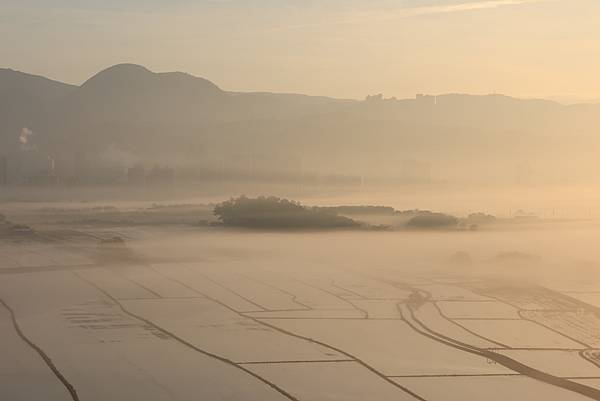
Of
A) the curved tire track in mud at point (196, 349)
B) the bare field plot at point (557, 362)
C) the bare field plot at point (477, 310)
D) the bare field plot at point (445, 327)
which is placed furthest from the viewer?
the bare field plot at point (477, 310)

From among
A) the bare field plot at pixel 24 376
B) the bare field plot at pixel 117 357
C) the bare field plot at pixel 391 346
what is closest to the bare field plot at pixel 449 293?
the bare field plot at pixel 391 346

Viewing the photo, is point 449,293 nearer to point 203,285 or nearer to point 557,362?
point 203,285

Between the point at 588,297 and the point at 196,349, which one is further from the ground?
the point at 588,297

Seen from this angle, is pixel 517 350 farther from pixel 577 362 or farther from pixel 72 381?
pixel 72 381

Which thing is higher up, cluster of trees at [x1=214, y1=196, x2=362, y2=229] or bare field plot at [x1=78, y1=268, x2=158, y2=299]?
cluster of trees at [x1=214, y1=196, x2=362, y2=229]

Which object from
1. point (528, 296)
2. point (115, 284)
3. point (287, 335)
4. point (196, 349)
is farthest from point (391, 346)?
point (115, 284)

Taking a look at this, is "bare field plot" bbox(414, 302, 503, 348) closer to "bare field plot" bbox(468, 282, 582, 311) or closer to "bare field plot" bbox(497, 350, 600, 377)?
"bare field plot" bbox(497, 350, 600, 377)

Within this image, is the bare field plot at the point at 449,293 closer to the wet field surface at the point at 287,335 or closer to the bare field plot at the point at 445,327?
the wet field surface at the point at 287,335

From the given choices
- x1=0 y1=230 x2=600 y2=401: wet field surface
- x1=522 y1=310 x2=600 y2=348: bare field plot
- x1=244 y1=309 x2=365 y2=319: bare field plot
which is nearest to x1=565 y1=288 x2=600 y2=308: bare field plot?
x1=0 y1=230 x2=600 y2=401: wet field surface
